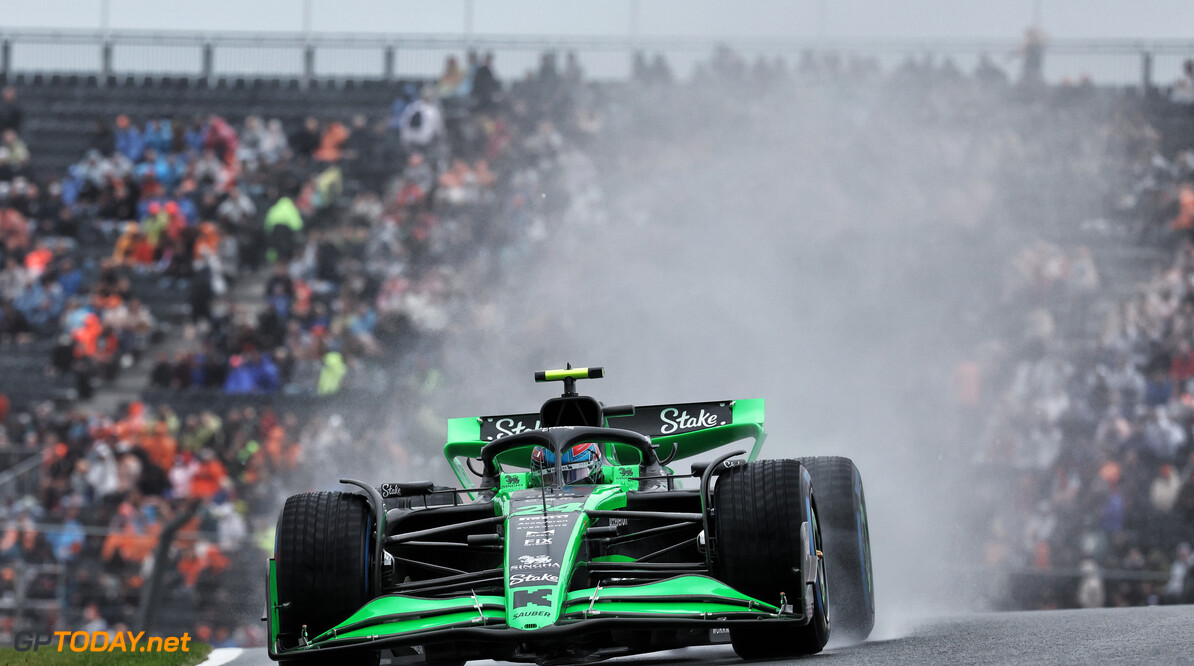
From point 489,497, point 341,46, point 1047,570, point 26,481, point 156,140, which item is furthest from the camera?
point 341,46

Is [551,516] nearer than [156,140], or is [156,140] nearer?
[551,516]

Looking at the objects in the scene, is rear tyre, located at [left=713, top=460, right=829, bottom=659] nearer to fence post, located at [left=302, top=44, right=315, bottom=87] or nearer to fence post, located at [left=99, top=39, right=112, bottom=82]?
fence post, located at [left=302, top=44, right=315, bottom=87]

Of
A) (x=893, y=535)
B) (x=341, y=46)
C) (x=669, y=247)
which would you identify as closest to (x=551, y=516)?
(x=893, y=535)

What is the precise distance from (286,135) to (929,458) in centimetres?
1148

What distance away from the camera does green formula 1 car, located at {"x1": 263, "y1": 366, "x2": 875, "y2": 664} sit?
714 centimetres

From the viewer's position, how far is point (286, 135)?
24594 mm

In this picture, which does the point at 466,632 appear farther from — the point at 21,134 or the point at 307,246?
the point at 21,134

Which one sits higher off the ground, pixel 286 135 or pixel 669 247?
pixel 286 135

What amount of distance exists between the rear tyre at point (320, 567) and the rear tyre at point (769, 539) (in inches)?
67.9

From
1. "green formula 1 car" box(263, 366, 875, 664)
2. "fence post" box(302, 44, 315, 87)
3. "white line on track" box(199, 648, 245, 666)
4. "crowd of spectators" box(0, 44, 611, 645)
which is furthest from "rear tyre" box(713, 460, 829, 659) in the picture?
"fence post" box(302, 44, 315, 87)

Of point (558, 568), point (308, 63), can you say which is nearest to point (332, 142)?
point (308, 63)

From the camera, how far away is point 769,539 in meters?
7.41

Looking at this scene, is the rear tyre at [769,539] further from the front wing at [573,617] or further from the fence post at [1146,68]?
the fence post at [1146,68]

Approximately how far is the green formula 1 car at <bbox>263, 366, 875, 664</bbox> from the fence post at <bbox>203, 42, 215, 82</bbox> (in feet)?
61.8
